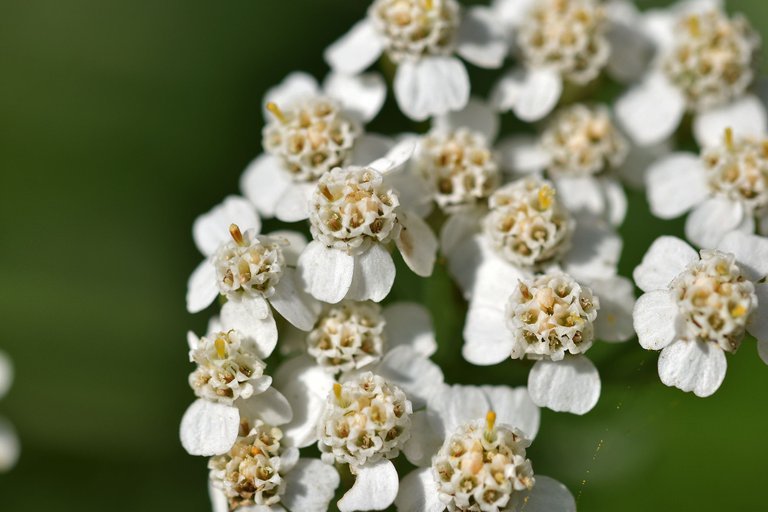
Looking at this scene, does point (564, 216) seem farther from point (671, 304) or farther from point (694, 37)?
point (694, 37)

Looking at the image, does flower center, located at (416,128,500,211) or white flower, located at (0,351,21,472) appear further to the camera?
white flower, located at (0,351,21,472)

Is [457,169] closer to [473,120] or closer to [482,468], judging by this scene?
[473,120]

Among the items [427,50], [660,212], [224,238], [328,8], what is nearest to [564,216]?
[660,212]

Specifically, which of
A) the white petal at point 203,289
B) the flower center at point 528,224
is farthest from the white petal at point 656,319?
the white petal at point 203,289

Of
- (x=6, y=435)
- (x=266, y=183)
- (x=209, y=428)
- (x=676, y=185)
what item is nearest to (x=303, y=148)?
(x=266, y=183)

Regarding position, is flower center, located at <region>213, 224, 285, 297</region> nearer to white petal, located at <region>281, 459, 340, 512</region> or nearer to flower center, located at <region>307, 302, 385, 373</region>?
flower center, located at <region>307, 302, 385, 373</region>

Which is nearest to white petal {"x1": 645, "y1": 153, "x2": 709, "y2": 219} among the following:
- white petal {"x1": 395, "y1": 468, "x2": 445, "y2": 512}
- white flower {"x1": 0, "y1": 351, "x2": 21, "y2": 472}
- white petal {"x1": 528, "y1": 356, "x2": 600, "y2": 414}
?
white petal {"x1": 528, "y1": 356, "x2": 600, "y2": 414}

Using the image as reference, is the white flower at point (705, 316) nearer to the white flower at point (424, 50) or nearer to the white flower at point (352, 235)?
the white flower at point (352, 235)
